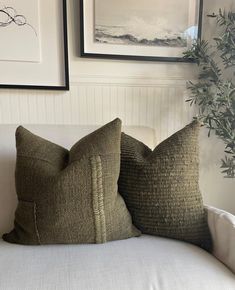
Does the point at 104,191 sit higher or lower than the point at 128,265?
higher

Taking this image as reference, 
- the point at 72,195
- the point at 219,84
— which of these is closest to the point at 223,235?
the point at 72,195

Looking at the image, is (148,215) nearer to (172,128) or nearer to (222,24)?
(172,128)

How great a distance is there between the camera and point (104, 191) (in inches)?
41.8

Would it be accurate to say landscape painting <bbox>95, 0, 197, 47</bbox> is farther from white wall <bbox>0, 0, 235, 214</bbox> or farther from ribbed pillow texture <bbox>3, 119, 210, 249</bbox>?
ribbed pillow texture <bbox>3, 119, 210, 249</bbox>

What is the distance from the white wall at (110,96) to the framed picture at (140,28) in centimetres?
5

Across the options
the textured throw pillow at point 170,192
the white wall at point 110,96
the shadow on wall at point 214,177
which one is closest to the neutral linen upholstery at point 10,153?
the white wall at point 110,96

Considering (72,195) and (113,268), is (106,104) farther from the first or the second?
(113,268)

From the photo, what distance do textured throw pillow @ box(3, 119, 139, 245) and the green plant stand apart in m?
0.69

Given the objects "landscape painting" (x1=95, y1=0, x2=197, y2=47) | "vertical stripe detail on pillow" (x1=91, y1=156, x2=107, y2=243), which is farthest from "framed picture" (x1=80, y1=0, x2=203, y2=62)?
"vertical stripe detail on pillow" (x1=91, y1=156, x2=107, y2=243)

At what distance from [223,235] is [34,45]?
1250mm

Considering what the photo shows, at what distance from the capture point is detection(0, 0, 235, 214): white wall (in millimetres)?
1549

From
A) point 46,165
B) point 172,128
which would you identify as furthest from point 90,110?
point 46,165

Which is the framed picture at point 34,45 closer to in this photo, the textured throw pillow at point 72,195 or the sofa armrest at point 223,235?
the textured throw pillow at point 72,195

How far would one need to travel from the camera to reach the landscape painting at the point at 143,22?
1.52m
